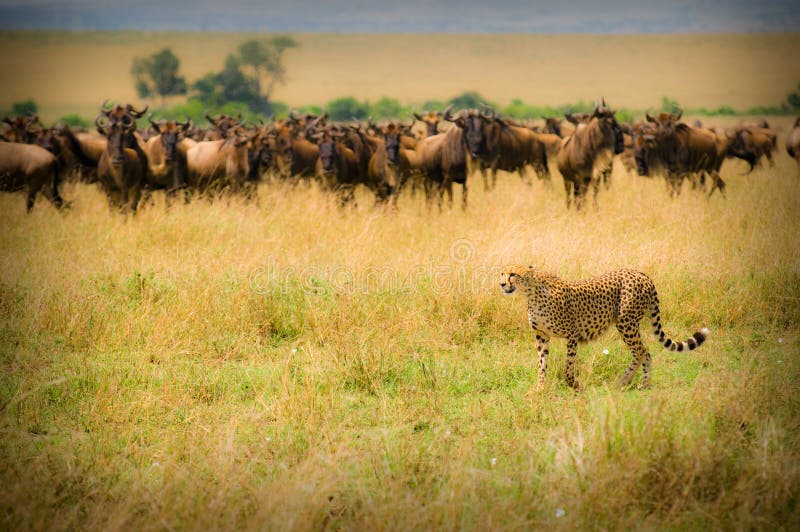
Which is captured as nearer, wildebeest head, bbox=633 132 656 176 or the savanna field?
the savanna field

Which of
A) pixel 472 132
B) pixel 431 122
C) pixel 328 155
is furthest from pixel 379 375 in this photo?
pixel 431 122

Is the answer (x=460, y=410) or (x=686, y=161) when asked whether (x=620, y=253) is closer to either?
(x=460, y=410)

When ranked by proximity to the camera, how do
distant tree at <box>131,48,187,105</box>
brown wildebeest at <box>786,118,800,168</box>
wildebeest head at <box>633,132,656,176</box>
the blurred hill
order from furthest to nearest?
the blurred hill < distant tree at <box>131,48,187,105</box> < brown wildebeest at <box>786,118,800,168</box> < wildebeest head at <box>633,132,656,176</box>

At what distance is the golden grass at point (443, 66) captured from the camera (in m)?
92.8

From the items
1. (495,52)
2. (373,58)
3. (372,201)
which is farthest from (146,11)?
(372,201)

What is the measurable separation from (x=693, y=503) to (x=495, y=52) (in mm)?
126808

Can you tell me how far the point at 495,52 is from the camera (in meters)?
125

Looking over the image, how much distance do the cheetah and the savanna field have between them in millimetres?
279

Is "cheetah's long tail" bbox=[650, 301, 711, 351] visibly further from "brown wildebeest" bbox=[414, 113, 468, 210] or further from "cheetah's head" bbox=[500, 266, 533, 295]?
"brown wildebeest" bbox=[414, 113, 468, 210]

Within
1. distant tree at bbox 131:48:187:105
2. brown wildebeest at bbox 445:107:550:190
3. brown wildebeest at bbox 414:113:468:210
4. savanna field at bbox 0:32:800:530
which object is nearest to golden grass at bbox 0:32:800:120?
distant tree at bbox 131:48:187:105

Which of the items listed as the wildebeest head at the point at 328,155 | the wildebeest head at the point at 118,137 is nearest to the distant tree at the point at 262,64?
the wildebeest head at the point at 328,155

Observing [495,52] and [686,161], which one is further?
[495,52]

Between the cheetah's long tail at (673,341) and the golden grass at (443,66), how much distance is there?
75.2 m

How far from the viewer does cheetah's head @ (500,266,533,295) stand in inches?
198
